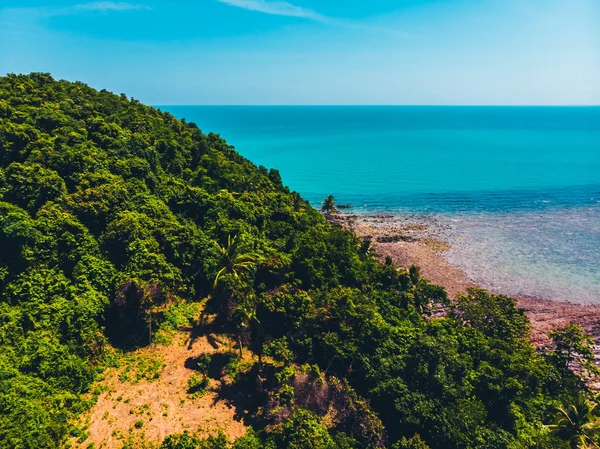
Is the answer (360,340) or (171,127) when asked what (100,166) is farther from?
(360,340)

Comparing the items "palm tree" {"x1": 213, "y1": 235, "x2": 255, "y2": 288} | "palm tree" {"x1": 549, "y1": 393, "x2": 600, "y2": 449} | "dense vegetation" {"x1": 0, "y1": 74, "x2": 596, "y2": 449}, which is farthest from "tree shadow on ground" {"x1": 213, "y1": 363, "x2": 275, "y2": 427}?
"palm tree" {"x1": 549, "y1": 393, "x2": 600, "y2": 449}

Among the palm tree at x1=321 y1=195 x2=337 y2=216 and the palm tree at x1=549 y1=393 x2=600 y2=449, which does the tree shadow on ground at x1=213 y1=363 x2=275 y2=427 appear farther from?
the palm tree at x1=321 y1=195 x2=337 y2=216

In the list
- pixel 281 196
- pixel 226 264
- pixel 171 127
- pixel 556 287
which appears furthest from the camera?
pixel 171 127

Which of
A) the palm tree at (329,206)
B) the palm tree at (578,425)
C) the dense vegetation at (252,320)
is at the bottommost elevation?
the palm tree at (578,425)

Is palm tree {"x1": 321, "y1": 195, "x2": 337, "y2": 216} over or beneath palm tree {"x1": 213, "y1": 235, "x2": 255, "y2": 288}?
over

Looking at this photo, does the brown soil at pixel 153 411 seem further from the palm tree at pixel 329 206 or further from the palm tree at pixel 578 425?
the palm tree at pixel 329 206

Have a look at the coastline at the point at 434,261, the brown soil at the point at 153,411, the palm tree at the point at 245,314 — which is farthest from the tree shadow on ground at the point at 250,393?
the coastline at the point at 434,261

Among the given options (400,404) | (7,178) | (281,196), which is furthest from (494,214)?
(7,178)
